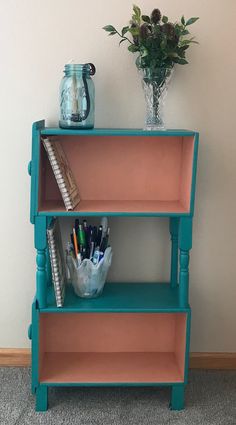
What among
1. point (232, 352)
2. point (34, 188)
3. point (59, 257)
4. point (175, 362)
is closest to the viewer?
point (34, 188)

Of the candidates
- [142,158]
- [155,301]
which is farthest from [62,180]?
[155,301]

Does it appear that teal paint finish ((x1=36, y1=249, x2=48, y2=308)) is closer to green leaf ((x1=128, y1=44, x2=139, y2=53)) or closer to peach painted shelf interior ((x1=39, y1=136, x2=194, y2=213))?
peach painted shelf interior ((x1=39, y1=136, x2=194, y2=213))

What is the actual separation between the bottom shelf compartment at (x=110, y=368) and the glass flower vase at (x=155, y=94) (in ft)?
3.20

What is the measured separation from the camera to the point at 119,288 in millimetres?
2117

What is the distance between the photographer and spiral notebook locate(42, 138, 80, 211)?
5.83ft

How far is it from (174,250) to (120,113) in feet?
2.03

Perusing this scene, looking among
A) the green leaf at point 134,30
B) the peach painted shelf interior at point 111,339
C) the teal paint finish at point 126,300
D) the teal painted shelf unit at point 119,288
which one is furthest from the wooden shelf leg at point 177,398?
the green leaf at point 134,30

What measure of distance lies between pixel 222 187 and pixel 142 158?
1.22 feet

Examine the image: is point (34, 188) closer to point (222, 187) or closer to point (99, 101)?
point (99, 101)

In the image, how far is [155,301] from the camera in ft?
6.48

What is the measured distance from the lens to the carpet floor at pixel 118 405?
1.88 metres

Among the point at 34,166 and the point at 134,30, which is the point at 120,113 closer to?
the point at 134,30

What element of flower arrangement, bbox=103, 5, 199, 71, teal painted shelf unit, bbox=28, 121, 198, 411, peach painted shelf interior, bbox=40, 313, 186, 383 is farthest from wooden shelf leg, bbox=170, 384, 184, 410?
flower arrangement, bbox=103, 5, 199, 71

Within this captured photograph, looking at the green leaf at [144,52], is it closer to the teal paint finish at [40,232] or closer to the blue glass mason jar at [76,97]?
the blue glass mason jar at [76,97]
